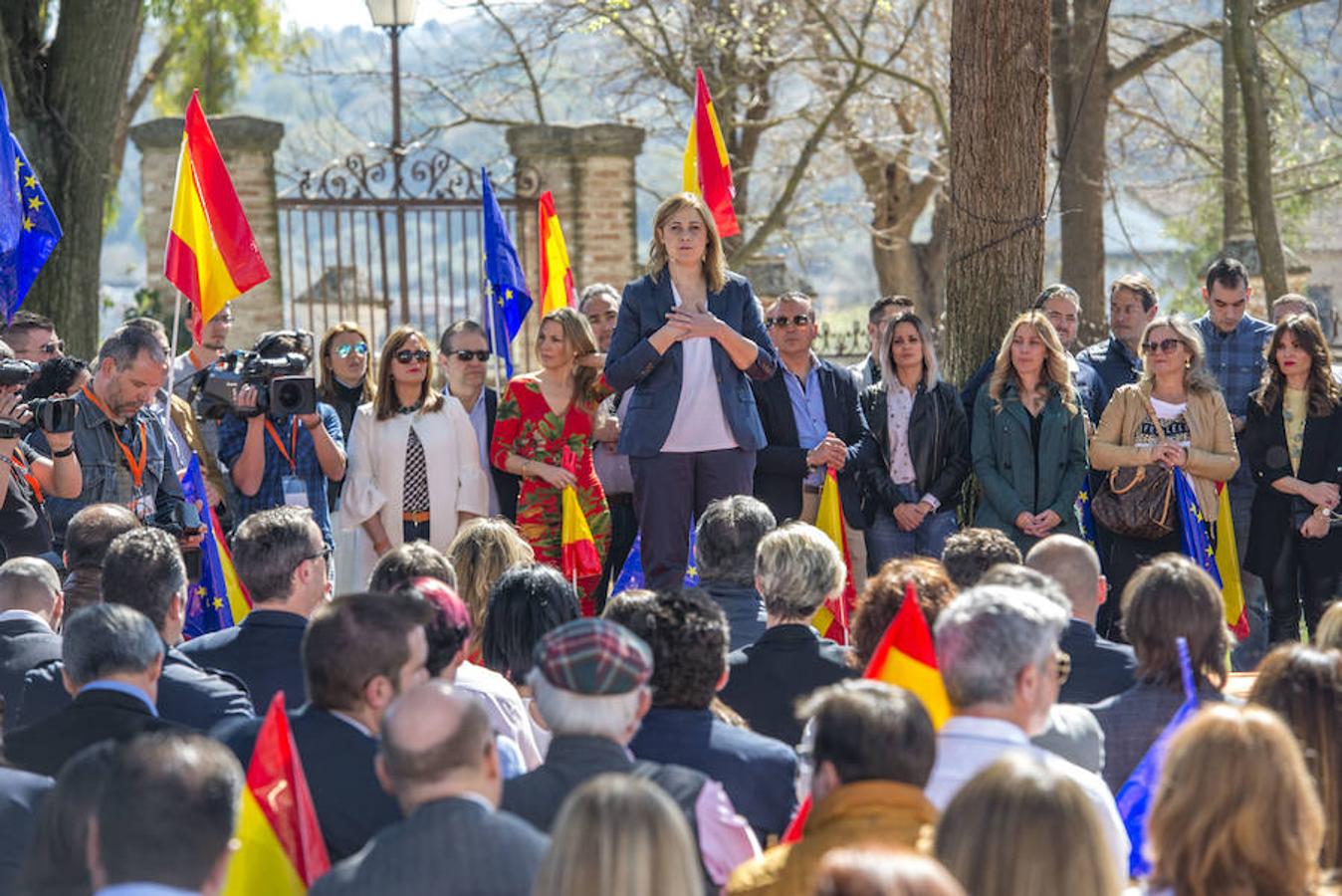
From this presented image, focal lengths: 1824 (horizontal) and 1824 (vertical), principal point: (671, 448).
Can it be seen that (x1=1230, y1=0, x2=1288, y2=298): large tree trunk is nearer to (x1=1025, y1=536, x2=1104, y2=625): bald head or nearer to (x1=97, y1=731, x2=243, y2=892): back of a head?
(x1=1025, y1=536, x2=1104, y2=625): bald head

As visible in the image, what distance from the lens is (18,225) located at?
7703mm

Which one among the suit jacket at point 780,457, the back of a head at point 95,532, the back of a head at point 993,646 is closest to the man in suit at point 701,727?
the back of a head at point 993,646

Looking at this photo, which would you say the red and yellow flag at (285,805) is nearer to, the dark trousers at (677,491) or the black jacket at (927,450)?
the dark trousers at (677,491)

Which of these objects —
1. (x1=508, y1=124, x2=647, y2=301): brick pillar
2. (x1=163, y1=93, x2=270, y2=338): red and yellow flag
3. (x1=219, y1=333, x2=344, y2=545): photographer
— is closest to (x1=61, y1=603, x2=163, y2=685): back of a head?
(x1=219, y1=333, x2=344, y2=545): photographer

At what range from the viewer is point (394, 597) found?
4352 mm

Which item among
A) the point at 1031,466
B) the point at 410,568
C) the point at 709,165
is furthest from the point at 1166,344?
the point at 410,568

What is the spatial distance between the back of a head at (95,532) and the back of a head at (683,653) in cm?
218

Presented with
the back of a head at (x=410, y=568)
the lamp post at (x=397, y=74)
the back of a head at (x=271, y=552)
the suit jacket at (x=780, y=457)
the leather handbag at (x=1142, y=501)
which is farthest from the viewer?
the lamp post at (x=397, y=74)

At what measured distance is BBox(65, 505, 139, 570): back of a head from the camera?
19.2 ft

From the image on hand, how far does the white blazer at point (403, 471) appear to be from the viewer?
26.8ft

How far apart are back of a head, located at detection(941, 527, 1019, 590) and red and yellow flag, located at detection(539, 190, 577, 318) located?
458 centimetres

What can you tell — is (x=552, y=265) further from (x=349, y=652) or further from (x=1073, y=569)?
(x=349, y=652)

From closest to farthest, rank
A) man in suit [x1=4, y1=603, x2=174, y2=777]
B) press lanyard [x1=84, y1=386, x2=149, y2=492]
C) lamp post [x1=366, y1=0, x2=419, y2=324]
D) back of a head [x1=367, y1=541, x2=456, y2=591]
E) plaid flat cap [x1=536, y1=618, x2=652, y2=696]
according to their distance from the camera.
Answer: plaid flat cap [x1=536, y1=618, x2=652, y2=696] → man in suit [x1=4, y1=603, x2=174, y2=777] → back of a head [x1=367, y1=541, x2=456, y2=591] → press lanyard [x1=84, y1=386, x2=149, y2=492] → lamp post [x1=366, y1=0, x2=419, y2=324]

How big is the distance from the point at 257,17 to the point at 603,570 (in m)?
16.8
